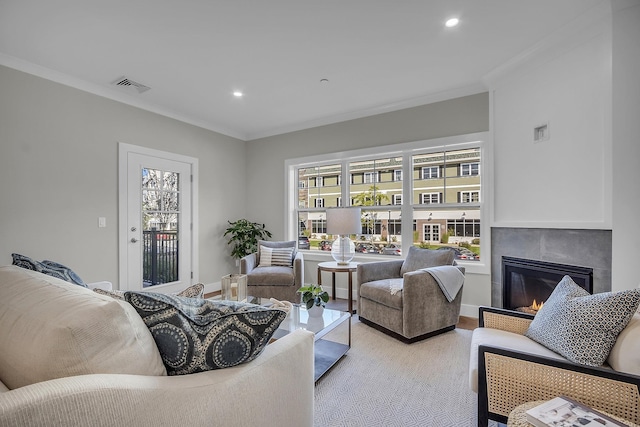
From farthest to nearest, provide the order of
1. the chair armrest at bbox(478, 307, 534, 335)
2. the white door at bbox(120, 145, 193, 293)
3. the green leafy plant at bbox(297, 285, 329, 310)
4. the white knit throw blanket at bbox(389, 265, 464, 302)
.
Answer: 1. the white door at bbox(120, 145, 193, 293)
2. the white knit throw blanket at bbox(389, 265, 464, 302)
3. the green leafy plant at bbox(297, 285, 329, 310)
4. the chair armrest at bbox(478, 307, 534, 335)

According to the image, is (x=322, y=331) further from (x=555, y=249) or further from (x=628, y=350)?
(x=555, y=249)

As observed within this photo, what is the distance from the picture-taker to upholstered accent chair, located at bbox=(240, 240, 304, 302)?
11.8ft

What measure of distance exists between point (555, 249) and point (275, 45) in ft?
9.43

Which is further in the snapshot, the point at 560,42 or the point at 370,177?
the point at 370,177

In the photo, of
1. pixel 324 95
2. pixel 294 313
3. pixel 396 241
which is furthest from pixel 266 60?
pixel 396 241

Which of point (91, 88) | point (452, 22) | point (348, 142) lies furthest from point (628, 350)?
point (91, 88)

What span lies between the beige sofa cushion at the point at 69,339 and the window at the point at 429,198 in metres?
3.36

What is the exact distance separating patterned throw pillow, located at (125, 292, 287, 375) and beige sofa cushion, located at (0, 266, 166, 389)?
33 millimetres

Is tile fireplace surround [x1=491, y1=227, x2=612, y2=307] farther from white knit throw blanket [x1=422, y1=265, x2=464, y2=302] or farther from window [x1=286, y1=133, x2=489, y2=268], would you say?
white knit throw blanket [x1=422, y1=265, x2=464, y2=302]

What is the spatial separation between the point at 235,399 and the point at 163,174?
3.70 meters

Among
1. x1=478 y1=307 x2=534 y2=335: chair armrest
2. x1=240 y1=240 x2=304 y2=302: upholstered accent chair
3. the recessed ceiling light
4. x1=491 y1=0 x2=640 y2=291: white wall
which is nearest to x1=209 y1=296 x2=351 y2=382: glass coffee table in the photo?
x1=240 y1=240 x2=304 y2=302: upholstered accent chair

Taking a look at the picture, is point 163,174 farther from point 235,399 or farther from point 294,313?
point 235,399

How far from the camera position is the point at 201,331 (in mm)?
943

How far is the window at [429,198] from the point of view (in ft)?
12.0
